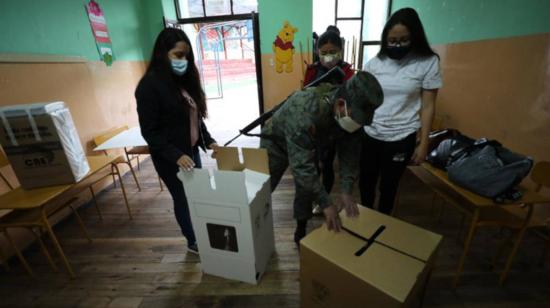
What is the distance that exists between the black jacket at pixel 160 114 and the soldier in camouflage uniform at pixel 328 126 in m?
0.49

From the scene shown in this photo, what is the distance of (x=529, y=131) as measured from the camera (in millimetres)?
1679

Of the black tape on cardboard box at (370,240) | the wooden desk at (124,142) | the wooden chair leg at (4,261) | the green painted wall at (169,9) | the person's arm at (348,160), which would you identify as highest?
the green painted wall at (169,9)

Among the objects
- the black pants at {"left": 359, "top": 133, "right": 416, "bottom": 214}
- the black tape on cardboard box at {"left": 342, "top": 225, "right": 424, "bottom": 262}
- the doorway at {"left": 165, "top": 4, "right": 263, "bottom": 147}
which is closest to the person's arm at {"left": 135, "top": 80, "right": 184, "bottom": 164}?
the black tape on cardboard box at {"left": 342, "top": 225, "right": 424, "bottom": 262}

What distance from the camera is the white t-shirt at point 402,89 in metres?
1.24

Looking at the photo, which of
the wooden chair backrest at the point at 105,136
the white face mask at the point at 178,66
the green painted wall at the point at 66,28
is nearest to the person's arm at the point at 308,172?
the white face mask at the point at 178,66

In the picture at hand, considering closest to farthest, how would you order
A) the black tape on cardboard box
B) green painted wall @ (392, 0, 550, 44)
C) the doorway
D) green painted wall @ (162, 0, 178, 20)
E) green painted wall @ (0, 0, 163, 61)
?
the black tape on cardboard box → green painted wall @ (392, 0, 550, 44) → green painted wall @ (0, 0, 163, 61) → green painted wall @ (162, 0, 178, 20) → the doorway

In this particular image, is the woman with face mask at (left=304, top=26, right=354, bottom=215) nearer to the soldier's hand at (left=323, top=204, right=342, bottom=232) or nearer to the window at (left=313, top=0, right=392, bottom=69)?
the soldier's hand at (left=323, top=204, right=342, bottom=232)

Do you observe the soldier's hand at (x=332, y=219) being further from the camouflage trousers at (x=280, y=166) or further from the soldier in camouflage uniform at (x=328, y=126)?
the camouflage trousers at (x=280, y=166)

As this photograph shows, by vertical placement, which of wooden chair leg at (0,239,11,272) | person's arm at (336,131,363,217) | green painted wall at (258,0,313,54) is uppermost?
green painted wall at (258,0,313,54)

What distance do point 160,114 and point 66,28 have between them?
75.3 inches

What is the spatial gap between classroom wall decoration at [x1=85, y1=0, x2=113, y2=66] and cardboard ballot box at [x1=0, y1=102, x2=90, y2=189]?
164 centimetres

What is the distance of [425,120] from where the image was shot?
1343mm

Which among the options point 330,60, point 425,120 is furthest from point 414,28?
point 330,60

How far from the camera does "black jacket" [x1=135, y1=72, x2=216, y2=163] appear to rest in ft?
3.84
